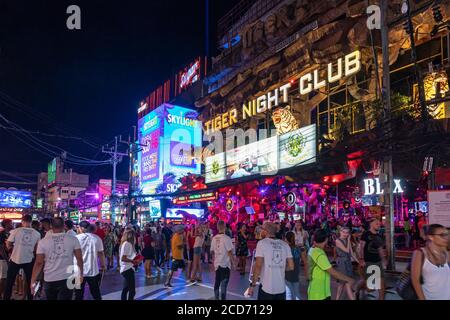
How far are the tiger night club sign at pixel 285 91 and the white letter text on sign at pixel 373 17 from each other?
6.69 feet

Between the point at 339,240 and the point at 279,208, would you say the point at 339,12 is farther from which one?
the point at 339,240

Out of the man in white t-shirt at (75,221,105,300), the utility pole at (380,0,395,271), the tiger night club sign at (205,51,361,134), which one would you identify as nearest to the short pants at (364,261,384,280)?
the utility pole at (380,0,395,271)

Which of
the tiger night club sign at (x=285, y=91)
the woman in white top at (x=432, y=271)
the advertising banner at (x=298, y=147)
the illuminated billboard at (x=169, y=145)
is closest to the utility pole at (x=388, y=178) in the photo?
the tiger night club sign at (x=285, y=91)

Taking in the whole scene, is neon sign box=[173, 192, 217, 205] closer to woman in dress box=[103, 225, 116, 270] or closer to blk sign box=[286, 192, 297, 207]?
blk sign box=[286, 192, 297, 207]

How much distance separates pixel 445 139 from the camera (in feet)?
41.2

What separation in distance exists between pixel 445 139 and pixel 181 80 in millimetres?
40265

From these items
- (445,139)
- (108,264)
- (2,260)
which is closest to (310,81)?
(445,139)

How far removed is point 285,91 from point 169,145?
2746 cm

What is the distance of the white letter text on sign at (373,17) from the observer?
16.1 m

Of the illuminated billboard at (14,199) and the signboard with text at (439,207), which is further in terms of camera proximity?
the illuminated billboard at (14,199)

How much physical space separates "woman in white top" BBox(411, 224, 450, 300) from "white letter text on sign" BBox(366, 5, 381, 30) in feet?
41.7

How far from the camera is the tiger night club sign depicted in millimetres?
19031

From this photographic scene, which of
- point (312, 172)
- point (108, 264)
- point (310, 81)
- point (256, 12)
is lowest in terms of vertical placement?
point (108, 264)

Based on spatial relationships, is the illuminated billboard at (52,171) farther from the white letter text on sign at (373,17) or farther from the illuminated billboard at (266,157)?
the white letter text on sign at (373,17)
